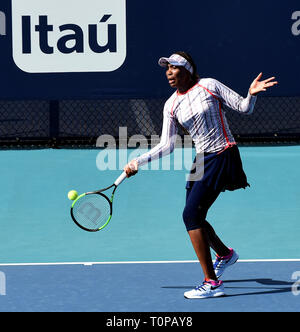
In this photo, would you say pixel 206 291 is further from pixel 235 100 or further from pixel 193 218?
pixel 235 100

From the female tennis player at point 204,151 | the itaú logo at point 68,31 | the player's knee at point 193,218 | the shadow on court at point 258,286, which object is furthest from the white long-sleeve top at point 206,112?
the itaú logo at point 68,31

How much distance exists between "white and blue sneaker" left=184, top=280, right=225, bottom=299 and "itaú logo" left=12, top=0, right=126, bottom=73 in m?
6.58

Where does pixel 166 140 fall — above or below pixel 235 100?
below

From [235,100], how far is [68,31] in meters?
6.49

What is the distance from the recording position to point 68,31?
11.8 m

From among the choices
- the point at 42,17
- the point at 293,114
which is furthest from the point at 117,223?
the point at 293,114

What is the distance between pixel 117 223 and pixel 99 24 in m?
4.29

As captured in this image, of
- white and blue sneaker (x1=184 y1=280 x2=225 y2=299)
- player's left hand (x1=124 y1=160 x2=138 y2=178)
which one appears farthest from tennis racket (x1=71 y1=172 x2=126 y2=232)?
white and blue sneaker (x1=184 y1=280 x2=225 y2=299)

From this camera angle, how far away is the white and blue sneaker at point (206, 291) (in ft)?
18.6

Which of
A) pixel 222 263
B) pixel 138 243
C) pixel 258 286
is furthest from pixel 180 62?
pixel 138 243

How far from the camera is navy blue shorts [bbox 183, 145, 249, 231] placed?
572cm

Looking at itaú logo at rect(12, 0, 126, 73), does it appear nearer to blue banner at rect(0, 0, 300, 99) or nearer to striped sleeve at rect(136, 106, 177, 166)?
→ blue banner at rect(0, 0, 300, 99)
